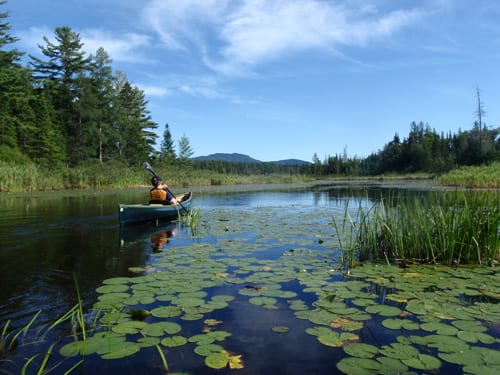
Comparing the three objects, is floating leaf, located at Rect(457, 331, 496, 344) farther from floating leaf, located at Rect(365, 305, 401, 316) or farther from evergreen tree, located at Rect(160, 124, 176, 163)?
evergreen tree, located at Rect(160, 124, 176, 163)

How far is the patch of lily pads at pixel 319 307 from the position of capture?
111 inches

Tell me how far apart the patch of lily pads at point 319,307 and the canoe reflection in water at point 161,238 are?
1.17 metres

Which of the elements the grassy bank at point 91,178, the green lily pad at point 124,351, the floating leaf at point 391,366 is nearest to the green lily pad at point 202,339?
the green lily pad at point 124,351

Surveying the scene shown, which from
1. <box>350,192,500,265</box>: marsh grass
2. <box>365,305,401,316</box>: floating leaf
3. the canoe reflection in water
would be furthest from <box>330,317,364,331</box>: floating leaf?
the canoe reflection in water

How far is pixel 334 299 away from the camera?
4102 millimetres

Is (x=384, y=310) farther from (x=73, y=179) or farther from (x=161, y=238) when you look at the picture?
(x=73, y=179)

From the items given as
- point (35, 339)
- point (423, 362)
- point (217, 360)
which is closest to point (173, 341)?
point (217, 360)

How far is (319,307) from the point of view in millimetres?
3873

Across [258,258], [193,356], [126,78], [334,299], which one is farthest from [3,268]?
[126,78]

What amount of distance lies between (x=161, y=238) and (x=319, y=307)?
581cm

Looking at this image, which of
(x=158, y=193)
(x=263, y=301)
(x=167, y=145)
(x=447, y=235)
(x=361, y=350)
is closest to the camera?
(x=361, y=350)

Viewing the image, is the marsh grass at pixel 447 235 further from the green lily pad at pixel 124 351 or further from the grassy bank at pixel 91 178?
the grassy bank at pixel 91 178

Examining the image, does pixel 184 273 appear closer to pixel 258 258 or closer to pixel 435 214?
pixel 258 258

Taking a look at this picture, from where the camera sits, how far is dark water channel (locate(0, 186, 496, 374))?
284 centimetres
